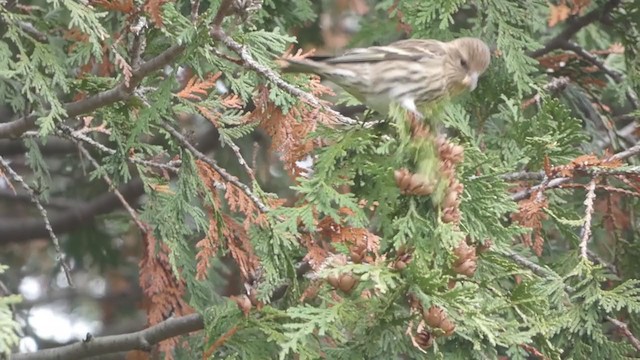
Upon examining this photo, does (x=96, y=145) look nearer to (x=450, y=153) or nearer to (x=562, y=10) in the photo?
(x=450, y=153)

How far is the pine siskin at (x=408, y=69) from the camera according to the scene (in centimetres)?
302

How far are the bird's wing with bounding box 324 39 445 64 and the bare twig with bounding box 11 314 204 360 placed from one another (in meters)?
0.90

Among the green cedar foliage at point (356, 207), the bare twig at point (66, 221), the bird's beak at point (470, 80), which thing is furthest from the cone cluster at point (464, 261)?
the bare twig at point (66, 221)

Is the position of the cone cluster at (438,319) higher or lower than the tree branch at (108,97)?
lower

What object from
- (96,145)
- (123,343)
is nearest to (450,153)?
(96,145)

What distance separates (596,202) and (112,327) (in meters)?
2.55

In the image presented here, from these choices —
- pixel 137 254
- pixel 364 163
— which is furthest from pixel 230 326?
pixel 137 254

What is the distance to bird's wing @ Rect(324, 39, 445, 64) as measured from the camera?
3264mm

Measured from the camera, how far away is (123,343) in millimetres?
3332

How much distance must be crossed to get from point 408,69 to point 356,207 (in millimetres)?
828

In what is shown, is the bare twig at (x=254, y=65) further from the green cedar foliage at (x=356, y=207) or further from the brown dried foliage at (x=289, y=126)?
the brown dried foliage at (x=289, y=126)

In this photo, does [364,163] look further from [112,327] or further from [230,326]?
[112,327]

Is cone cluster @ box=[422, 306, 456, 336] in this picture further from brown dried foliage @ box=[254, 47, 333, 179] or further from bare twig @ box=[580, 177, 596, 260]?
bare twig @ box=[580, 177, 596, 260]

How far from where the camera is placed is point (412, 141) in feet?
7.86
